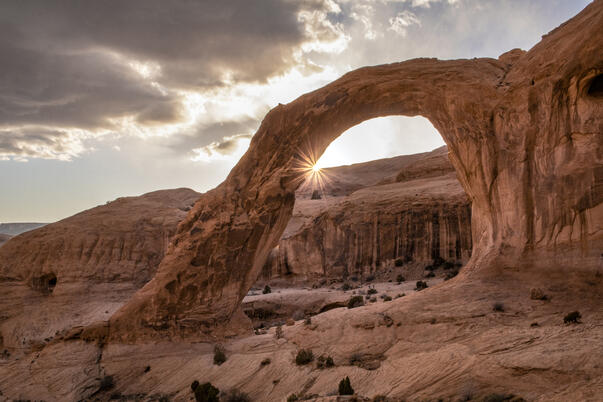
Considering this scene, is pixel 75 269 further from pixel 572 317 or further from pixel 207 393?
pixel 572 317

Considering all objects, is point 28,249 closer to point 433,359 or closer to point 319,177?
point 433,359

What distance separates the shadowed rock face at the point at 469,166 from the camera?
8469 mm

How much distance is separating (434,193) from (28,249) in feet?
87.7

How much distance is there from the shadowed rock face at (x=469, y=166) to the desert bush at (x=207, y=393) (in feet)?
11.7

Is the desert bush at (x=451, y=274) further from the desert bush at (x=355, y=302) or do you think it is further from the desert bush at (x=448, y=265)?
the desert bush at (x=355, y=302)

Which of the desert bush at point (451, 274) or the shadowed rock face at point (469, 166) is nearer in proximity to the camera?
the shadowed rock face at point (469, 166)

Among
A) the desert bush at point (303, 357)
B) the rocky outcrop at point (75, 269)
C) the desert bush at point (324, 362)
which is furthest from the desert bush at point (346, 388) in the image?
the rocky outcrop at point (75, 269)

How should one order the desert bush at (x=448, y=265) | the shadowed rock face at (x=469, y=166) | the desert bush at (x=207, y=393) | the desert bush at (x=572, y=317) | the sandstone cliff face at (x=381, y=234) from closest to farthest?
the desert bush at (x=572, y=317) < the shadowed rock face at (x=469, y=166) < the desert bush at (x=207, y=393) < the desert bush at (x=448, y=265) < the sandstone cliff face at (x=381, y=234)

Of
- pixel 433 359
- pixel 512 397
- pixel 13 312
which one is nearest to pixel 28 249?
pixel 13 312

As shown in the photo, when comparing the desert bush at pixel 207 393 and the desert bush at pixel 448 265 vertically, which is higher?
the desert bush at pixel 448 265

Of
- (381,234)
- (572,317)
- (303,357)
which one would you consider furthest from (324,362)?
(381,234)

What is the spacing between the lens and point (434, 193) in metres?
25.3

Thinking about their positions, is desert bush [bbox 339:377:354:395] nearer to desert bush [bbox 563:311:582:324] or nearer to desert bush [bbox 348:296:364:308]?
desert bush [bbox 563:311:582:324]

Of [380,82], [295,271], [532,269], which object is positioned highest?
[380,82]
